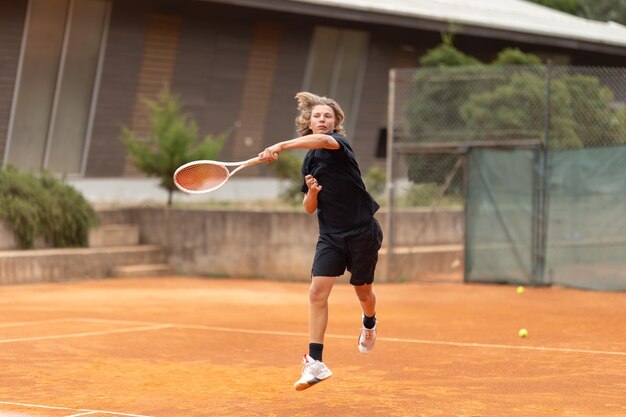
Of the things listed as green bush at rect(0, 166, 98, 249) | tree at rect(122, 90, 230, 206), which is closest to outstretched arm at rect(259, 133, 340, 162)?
green bush at rect(0, 166, 98, 249)

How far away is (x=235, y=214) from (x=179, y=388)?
501 inches

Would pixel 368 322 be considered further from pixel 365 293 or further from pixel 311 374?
pixel 311 374

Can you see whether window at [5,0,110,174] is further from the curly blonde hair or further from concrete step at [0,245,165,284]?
the curly blonde hair

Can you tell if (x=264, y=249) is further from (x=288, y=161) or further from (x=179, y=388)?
(x=179, y=388)

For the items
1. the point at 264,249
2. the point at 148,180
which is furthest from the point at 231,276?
the point at 148,180

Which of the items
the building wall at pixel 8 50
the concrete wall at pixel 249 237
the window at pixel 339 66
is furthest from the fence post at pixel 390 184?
the window at pixel 339 66

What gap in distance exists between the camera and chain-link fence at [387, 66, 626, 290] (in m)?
18.0

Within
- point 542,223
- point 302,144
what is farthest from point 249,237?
point 302,144

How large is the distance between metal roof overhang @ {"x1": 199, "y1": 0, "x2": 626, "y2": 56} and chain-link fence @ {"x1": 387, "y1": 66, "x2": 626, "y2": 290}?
5.21 feet

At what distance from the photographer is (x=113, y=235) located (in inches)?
846

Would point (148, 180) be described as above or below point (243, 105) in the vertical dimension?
below

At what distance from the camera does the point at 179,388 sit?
8.42 m

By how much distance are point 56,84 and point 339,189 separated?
16249mm

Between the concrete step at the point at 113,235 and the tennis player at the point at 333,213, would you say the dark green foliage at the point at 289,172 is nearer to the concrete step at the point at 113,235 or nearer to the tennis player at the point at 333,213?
the concrete step at the point at 113,235
